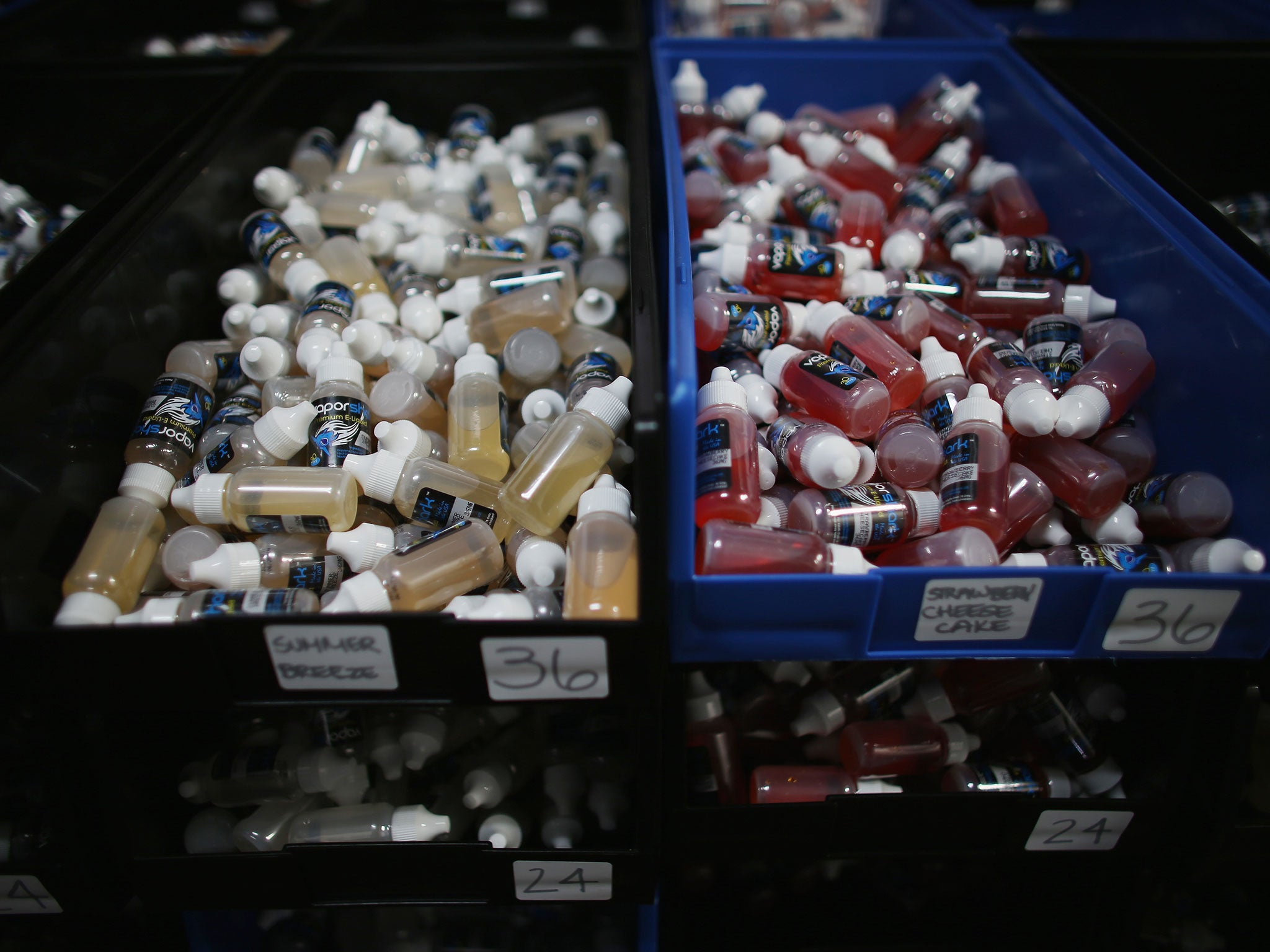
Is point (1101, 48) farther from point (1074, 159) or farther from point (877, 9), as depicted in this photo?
point (877, 9)

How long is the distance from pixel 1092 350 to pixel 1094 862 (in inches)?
37.0

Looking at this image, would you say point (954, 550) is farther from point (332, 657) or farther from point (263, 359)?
point (263, 359)

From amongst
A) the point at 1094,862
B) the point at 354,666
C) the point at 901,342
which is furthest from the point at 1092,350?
the point at 354,666

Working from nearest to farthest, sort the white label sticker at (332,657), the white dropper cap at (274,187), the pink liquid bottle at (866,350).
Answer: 1. the white label sticker at (332,657)
2. the pink liquid bottle at (866,350)
3. the white dropper cap at (274,187)

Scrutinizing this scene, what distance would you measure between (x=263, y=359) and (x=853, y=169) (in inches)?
59.8

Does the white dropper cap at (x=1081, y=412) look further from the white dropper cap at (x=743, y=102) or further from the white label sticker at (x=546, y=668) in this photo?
the white dropper cap at (x=743, y=102)

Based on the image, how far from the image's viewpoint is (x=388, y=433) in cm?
130

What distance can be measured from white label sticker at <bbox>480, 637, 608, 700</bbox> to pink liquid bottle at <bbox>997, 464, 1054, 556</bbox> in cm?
73

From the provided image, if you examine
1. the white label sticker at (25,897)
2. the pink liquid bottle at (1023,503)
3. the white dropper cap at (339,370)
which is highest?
the white dropper cap at (339,370)

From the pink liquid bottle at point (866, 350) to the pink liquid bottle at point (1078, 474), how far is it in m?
0.21

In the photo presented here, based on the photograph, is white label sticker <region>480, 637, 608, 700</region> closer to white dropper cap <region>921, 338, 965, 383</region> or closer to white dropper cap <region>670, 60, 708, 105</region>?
white dropper cap <region>921, 338, 965, 383</region>

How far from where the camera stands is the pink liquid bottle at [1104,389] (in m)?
1.28

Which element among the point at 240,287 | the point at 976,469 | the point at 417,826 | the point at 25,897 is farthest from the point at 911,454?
the point at 25,897

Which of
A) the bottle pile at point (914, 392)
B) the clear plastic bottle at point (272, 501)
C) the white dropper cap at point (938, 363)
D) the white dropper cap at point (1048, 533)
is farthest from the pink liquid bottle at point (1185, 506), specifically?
the clear plastic bottle at point (272, 501)
